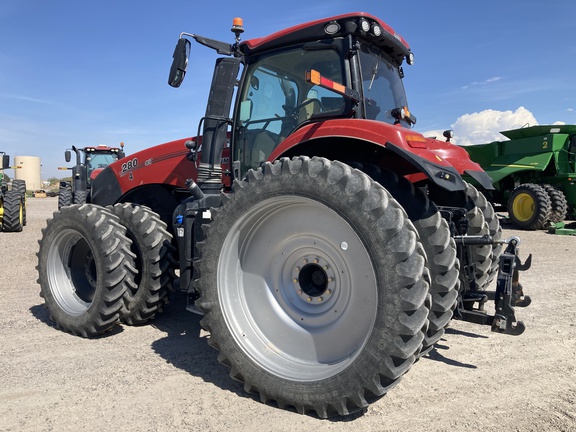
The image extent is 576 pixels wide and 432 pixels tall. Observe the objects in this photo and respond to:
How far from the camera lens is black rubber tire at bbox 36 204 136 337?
376 centimetres

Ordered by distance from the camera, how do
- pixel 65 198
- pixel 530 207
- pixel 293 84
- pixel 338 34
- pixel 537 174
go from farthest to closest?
pixel 65 198
pixel 537 174
pixel 530 207
pixel 293 84
pixel 338 34

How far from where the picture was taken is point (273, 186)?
9.11 ft

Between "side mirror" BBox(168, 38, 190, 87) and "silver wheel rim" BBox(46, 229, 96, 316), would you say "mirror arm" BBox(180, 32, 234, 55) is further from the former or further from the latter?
"silver wheel rim" BBox(46, 229, 96, 316)

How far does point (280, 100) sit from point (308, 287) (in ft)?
5.39

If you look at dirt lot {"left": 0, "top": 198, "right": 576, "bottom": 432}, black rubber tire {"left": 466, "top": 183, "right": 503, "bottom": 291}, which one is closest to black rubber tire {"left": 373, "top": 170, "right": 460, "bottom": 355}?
dirt lot {"left": 0, "top": 198, "right": 576, "bottom": 432}

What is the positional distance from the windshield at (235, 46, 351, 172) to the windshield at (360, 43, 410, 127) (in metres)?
0.28

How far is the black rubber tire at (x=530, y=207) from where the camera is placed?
489 inches

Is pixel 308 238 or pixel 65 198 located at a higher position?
pixel 308 238

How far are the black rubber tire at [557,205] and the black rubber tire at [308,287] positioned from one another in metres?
11.9

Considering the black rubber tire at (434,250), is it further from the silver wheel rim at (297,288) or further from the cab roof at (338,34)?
the cab roof at (338,34)

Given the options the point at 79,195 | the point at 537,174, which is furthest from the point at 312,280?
the point at 79,195

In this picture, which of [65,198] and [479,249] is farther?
[65,198]

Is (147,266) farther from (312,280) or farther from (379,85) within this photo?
(379,85)

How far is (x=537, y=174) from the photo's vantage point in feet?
46.0
